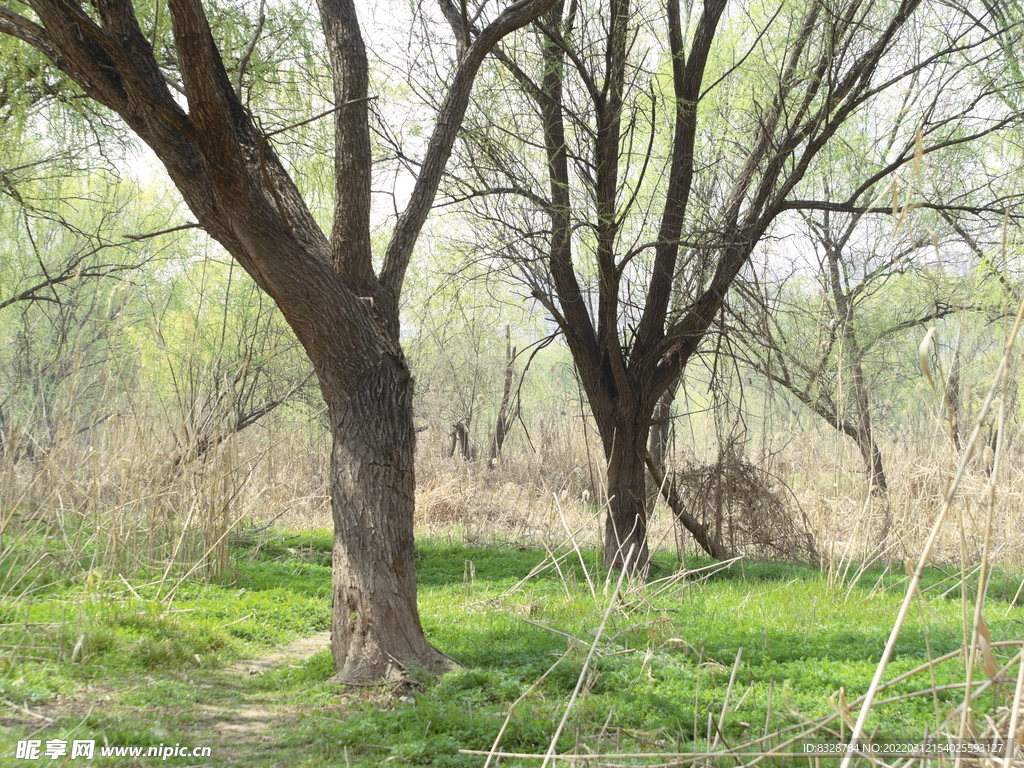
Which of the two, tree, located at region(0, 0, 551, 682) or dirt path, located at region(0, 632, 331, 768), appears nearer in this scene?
dirt path, located at region(0, 632, 331, 768)

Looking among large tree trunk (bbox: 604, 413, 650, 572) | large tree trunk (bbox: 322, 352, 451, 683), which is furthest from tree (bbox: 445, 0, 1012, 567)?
large tree trunk (bbox: 322, 352, 451, 683)

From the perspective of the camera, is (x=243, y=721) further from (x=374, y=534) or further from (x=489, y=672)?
(x=489, y=672)

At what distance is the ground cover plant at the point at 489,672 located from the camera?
8.71ft

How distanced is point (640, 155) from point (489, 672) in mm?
3783

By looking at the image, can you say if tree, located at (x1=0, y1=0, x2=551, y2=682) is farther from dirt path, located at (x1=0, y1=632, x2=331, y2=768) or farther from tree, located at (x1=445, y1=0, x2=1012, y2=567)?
tree, located at (x1=445, y1=0, x2=1012, y2=567)

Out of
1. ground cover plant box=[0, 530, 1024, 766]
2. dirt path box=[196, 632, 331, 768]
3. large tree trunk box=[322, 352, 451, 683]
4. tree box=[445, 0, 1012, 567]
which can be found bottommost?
dirt path box=[196, 632, 331, 768]

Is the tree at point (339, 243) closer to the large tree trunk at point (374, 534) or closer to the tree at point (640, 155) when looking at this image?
the large tree trunk at point (374, 534)

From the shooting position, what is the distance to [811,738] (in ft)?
7.73

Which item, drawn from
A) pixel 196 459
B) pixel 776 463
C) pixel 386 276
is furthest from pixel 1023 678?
pixel 776 463

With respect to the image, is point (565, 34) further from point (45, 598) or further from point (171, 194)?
point (171, 194)

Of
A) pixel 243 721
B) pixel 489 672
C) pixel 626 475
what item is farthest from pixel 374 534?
pixel 626 475

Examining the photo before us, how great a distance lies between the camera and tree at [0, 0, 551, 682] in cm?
324

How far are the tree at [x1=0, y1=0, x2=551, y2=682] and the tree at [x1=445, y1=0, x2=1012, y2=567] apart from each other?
57.3 inches

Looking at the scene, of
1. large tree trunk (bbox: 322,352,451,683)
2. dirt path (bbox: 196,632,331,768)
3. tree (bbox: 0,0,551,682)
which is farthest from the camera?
large tree trunk (bbox: 322,352,451,683)
